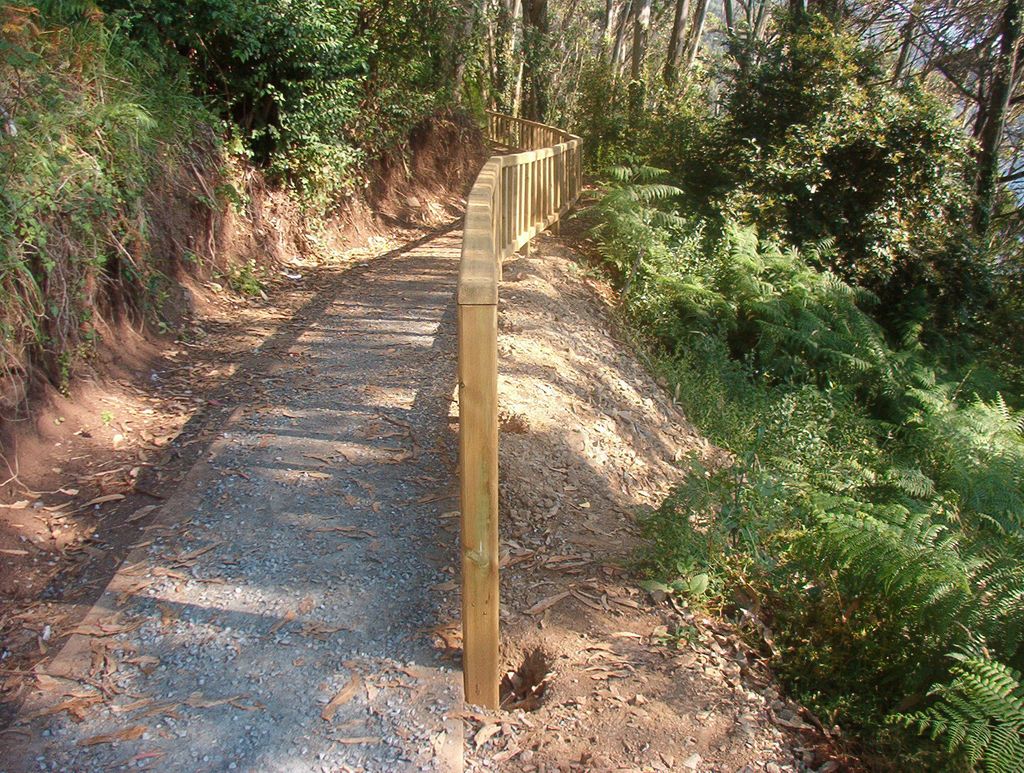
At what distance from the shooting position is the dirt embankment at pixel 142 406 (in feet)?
13.0

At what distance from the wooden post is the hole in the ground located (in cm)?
35

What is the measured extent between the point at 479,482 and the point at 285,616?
1375 mm

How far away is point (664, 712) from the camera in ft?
11.4

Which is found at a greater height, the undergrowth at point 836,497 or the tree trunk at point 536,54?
the tree trunk at point 536,54

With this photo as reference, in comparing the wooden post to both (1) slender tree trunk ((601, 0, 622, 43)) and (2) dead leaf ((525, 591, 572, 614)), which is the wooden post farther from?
(1) slender tree trunk ((601, 0, 622, 43))

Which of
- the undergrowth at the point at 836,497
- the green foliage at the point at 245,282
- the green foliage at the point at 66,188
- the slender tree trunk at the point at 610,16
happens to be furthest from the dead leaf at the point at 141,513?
the slender tree trunk at the point at 610,16

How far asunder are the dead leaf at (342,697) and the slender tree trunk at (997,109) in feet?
49.9

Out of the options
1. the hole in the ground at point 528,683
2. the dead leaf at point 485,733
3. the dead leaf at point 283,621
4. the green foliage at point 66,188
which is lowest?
the hole in the ground at point 528,683

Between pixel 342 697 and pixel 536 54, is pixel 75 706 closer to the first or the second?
pixel 342 697

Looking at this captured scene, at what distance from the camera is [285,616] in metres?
3.71

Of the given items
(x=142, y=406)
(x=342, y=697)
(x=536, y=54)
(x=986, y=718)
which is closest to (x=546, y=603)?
(x=342, y=697)

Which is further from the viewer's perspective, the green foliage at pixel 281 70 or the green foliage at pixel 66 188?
the green foliage at pixel 281 70

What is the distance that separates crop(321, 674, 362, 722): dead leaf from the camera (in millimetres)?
3186

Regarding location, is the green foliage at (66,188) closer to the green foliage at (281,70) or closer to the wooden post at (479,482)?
the green foliage at (281,70)
